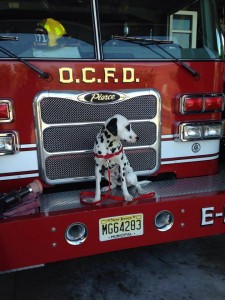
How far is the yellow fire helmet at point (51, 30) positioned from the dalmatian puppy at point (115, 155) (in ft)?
2.49

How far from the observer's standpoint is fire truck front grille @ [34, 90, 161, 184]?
2.52 meters

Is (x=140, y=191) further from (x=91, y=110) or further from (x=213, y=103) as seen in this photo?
(x=213, y=103)

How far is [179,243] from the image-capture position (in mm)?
3648

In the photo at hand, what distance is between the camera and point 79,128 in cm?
262

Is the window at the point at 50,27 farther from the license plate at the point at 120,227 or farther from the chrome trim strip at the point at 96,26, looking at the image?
the license plate at the point at 120,227

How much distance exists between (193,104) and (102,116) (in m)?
0.80

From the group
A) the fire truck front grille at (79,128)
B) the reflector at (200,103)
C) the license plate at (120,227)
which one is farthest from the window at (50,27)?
the license plate at (120,227)

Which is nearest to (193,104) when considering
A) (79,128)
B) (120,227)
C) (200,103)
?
(200,103)

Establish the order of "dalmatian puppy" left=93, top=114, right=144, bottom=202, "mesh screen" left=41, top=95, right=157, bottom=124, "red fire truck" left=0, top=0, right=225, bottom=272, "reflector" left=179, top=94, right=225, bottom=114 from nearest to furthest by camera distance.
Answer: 1. "red fire truck" left=0, top=0, right=225, bottom=272
2. "dalmatian puppy" left=93, top=114, right=144, bottom=202
3. "mesh screen" left=41, top=95, right=157, bottom=124
4. "reflector" left=179, top=94, right=225, bottom=114

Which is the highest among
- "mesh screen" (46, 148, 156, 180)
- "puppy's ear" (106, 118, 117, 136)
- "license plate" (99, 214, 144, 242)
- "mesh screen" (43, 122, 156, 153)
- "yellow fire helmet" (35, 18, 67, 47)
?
"yellow fire helmet" (35, 18, 67, 47)

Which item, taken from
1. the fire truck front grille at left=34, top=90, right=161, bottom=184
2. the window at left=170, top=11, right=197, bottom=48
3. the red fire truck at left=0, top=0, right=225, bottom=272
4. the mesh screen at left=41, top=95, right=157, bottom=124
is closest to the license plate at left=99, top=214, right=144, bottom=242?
the red fire truck at left=0, top=0, right=225, bottom=272

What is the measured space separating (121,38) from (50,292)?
6.89ft

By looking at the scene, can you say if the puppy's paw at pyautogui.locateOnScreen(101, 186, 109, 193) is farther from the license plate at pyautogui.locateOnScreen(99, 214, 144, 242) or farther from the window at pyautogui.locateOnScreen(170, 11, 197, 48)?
the window at pyautogui.locateOnScreen(170, 11, 197, 48)

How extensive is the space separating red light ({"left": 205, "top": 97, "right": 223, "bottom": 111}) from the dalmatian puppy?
0.89 m
